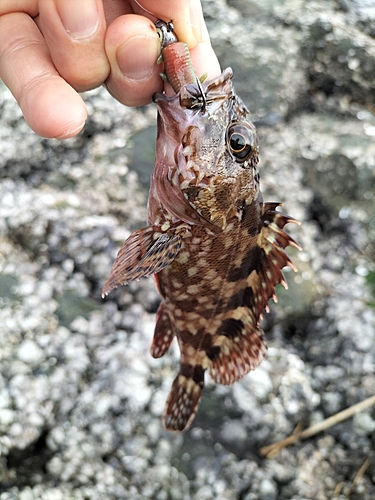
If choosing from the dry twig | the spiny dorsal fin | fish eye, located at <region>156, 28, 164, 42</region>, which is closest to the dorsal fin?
the spiny dorsal fin

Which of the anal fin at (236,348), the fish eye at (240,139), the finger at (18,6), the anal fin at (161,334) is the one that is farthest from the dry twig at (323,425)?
the finger at (18,6)

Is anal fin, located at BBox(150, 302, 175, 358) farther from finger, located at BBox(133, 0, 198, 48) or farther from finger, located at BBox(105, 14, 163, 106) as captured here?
finger, located at BBox(133, 0, 198, 48)

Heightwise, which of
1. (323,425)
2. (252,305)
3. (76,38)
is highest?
(76,38)

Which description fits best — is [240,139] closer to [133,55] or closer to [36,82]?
[133,55]

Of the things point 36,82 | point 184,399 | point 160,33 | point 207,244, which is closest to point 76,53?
point 36,82

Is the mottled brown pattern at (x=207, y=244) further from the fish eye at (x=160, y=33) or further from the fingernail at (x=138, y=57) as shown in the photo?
the fish eye at (x=160, y=33)
